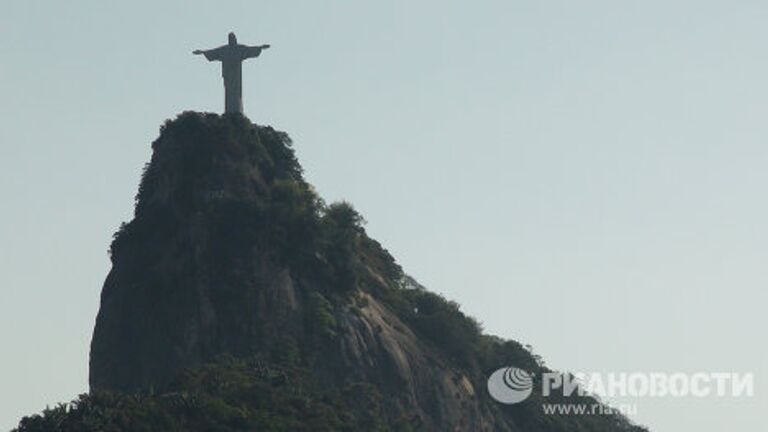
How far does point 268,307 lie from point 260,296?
1083 millimetres

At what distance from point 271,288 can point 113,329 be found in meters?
12.9

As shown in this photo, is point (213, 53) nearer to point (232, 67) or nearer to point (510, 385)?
point (232, 67)

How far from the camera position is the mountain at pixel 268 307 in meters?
148

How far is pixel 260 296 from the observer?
15138cm

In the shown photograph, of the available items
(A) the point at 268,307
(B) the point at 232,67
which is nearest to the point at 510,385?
(A) the point at 268,307

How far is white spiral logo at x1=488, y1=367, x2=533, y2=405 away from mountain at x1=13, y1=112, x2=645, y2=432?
5.76 feet

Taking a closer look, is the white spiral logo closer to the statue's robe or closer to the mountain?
the mountain

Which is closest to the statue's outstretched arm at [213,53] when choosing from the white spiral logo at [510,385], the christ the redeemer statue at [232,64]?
the christ the redeemer statue at [232,64]

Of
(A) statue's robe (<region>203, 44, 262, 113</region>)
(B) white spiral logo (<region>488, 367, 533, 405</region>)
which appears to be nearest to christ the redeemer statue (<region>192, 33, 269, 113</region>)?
(A) statue's robe (<region>203, 44, 262, 113</region>)

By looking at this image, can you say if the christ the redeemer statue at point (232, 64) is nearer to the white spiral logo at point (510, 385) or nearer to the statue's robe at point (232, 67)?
the statue's robe at point (232, 67)

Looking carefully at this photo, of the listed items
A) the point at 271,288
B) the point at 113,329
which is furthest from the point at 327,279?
the point at 113,329

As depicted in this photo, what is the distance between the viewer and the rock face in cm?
14988

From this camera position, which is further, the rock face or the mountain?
the rock face

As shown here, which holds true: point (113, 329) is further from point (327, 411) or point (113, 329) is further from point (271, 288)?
point (327, 411)
